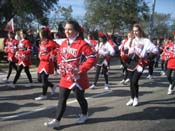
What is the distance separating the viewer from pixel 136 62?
31.6 feet

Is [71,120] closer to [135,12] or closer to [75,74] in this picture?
[75,74]

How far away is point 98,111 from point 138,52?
1.65 m

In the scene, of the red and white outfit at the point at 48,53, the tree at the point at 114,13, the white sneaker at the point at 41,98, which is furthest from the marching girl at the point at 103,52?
the tree at the point at 114,13

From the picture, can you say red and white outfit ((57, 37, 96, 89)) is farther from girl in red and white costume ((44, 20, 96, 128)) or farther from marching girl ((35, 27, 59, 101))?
marching girl ((35, 27, 59, 101))

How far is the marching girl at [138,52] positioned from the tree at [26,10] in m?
19.1

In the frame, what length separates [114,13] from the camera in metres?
42.2

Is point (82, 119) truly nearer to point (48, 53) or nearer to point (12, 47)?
point (48, 53)

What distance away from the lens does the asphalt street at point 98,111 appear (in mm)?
7719

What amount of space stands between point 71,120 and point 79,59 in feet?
4.34

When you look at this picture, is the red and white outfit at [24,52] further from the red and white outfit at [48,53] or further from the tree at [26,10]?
the tree at [26,10]

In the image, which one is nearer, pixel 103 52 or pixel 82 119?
pixel 82 119

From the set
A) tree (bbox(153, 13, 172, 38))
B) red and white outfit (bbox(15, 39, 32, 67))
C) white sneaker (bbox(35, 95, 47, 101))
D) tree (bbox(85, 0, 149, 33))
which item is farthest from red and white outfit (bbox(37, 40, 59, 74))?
tree (bbox(153, 13, 172, 38))

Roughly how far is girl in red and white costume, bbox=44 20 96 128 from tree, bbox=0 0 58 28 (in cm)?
2091

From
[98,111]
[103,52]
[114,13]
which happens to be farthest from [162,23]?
[98,111]
